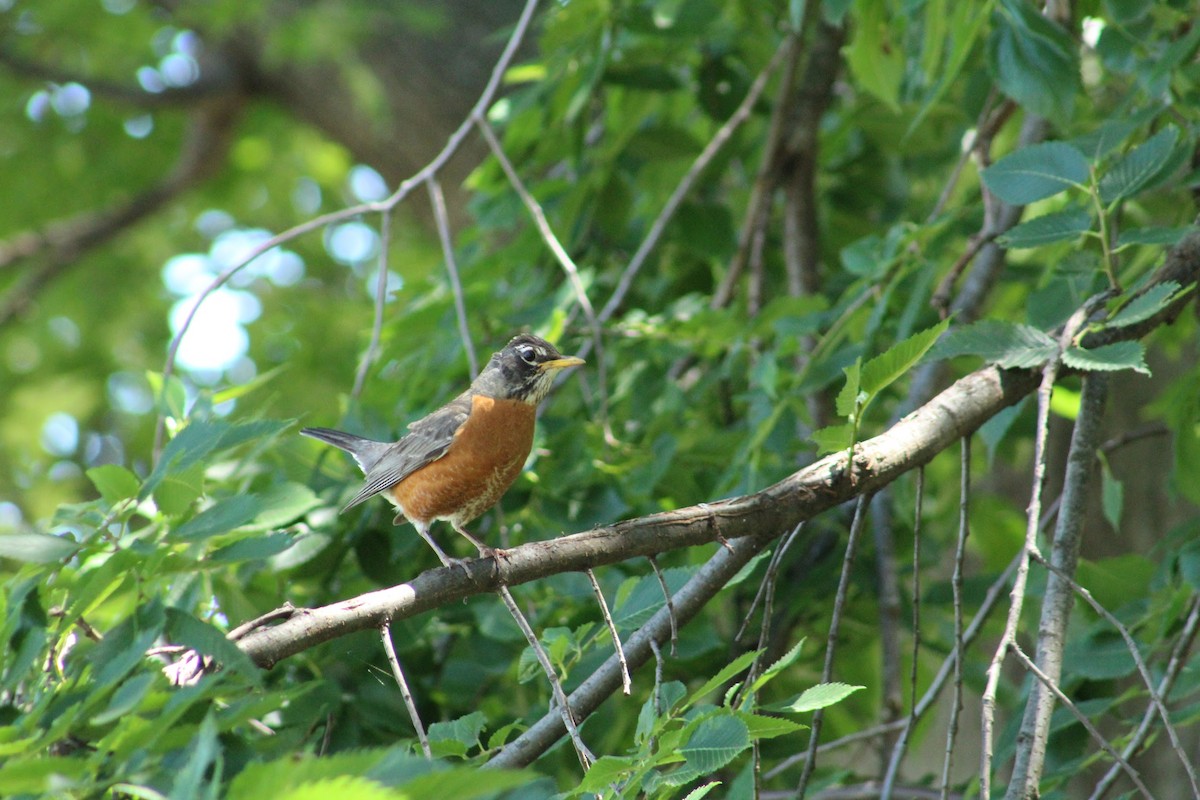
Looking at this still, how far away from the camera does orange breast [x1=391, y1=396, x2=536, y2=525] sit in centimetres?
333

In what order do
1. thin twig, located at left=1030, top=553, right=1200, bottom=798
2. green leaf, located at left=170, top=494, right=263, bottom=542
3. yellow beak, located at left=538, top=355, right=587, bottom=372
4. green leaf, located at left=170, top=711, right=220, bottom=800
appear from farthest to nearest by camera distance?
yellow beak, located at left=538, top=355, right=587, bottom=372 < green leaf, located at left=170, top=494, right=263, bottom=542 < thin twig, located at left=1030, top=553, right=1200, bottom=798 < green leaf, located at left=170, top=711, right=220, bottom=800

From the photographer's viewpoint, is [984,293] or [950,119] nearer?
[984,293]

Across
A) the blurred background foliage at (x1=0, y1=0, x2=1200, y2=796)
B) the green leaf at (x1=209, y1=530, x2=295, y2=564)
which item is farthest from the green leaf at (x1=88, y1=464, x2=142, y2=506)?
the green leaf at (x1=209, y1=530, x2=295, y2=564)

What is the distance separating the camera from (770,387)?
10.5ft

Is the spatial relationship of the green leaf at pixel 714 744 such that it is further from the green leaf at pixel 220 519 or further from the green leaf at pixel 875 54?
the green leaf at pixel 875 54

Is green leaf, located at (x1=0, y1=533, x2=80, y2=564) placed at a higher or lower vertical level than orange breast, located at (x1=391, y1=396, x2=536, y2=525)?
higher

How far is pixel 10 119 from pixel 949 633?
7.96 metres

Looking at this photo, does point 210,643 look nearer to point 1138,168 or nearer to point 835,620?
point 835,620

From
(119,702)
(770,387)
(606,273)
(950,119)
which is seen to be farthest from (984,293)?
(119,702)

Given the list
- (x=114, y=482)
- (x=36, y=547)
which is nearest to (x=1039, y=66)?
(x=114, y=482)

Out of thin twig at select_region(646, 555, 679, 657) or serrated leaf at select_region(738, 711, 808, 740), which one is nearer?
serrated leaf at select_region(738, 711, 808, 740)

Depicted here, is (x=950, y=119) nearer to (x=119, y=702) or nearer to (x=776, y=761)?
(x=776, y=761)

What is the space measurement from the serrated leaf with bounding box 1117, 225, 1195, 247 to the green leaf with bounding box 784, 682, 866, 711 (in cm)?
134

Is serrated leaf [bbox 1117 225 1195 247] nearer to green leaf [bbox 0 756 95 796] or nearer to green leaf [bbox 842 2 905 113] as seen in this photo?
green leaf [bbox 842 2 905 113]
